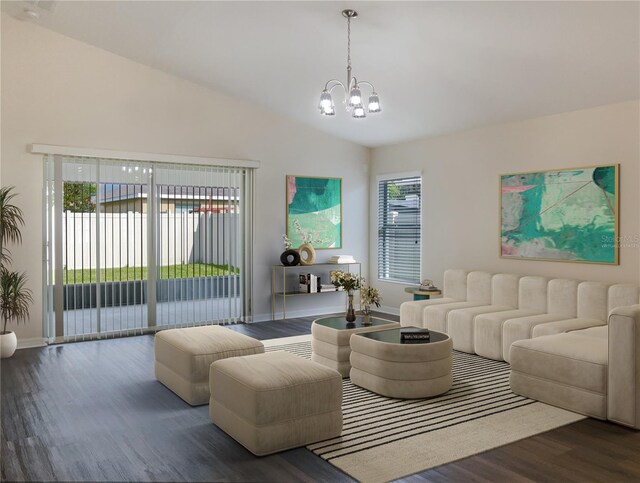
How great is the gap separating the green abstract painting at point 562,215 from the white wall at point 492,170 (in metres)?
0.09

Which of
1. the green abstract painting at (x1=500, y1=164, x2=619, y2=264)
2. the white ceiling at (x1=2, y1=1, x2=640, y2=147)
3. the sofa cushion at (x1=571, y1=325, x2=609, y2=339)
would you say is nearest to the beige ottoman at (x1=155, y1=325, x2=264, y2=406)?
the sofa cushion at (x1=571, y1=325, x2=609, y2=339)

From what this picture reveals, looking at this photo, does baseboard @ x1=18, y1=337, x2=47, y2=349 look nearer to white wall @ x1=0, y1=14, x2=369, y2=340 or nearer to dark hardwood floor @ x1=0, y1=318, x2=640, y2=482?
white wall @ x1=0, y1=14, x2=369, y2=340

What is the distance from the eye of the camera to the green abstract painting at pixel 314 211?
25.4 feet

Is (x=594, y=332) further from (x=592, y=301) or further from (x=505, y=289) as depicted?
(x=505, y=289)

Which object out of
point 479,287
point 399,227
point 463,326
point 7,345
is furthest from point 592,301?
point 7,345

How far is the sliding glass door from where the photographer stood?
608 cm

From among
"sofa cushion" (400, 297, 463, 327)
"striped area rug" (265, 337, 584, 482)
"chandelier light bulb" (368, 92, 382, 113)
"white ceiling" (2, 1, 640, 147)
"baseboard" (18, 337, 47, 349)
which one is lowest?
"striped area rug" (265, 337, 584, 482)

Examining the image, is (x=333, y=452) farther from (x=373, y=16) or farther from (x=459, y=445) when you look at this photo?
(x=373, y=16)

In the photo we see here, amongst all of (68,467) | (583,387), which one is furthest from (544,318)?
(68,467)

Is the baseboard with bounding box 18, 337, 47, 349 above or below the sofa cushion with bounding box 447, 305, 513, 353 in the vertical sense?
below

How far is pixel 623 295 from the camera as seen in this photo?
5.05 m

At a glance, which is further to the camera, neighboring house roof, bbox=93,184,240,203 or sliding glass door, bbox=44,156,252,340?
neighboring house roof, bbox=93,184,240,203

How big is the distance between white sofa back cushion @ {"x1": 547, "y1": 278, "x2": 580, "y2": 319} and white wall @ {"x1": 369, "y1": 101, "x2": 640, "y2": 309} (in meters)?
0.30

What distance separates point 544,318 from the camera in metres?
5.25
